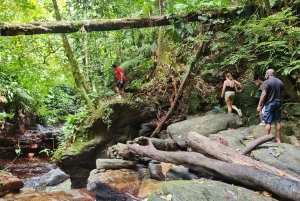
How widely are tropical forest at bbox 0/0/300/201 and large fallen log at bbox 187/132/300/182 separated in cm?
3

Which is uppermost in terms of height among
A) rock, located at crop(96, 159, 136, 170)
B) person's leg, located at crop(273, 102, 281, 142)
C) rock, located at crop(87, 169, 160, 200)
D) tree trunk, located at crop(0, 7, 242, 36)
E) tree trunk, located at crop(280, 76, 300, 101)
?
tree trunk, located at crop(0, 7, 242, 36)

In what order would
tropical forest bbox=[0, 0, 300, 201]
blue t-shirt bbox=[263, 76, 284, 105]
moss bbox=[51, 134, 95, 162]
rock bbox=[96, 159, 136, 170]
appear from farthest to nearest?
moss bbox=[51, 134, 95, 162] < rock bbox=[96, 159, 136, 170] < blue t-shirt bbox=[263, 76, 284, 105] < tropical forest bbox=[0, 0, 300, 201]

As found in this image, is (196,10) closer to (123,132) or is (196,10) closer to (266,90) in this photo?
(266,90)

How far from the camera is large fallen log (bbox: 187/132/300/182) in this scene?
4424 mm

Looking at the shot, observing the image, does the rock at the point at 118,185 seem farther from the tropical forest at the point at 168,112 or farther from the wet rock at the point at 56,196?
the wet rock at the point at 56,196

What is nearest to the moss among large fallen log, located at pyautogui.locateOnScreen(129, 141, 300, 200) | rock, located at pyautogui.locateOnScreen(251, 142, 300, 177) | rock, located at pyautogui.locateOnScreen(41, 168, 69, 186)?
rock, located at pyautogui.locateOnScreen(41, 168, 69, 186)

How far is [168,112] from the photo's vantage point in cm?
1042

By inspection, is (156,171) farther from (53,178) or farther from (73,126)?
(53,178)

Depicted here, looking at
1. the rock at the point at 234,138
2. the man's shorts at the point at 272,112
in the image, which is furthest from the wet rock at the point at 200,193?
the man's shorts at the point at 272,112

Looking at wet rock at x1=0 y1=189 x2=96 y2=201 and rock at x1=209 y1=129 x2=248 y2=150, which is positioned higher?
rock at x1=209 y1=129 x2=248 y2=150

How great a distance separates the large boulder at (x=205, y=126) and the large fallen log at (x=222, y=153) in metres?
2.12

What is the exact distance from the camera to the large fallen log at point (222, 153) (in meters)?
4.42

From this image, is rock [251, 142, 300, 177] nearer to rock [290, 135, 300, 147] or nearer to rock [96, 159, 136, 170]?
rock [290, 135, 300, 147]

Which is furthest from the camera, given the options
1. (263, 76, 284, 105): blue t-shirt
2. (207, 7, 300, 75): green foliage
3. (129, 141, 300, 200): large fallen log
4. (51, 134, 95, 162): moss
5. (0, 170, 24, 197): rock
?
(51, 134, 95, 162): moss
